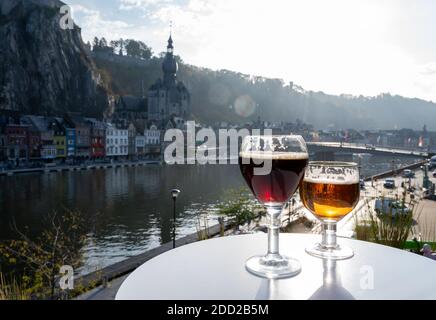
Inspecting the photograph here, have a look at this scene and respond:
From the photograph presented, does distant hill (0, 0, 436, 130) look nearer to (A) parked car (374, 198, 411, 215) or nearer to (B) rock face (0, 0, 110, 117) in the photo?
(B) rock face (0, 0, 110, 117)

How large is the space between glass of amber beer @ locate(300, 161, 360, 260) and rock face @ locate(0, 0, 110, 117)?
63.3m

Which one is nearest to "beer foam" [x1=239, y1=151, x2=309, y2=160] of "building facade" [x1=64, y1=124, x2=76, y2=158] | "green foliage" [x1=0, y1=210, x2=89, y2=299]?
"green foliage" [x1=0, y1=210, x2=89, y2=299]

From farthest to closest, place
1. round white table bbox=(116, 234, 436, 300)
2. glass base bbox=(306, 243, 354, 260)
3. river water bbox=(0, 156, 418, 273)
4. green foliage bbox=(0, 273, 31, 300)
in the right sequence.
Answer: river water bbox=(0, 156, 418, 273) → green foliage bbox=(0, 273, 31, 300) → glass base bbox=(306, 243, 354, 260) → round white table bbox=(116, 234, 436, 300)

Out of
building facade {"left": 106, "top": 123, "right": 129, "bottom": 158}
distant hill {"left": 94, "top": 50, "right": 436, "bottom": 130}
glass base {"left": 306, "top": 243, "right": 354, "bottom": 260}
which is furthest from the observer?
distant hill {"left": 94, "top": 50, "right": 436, "bottom": 130}

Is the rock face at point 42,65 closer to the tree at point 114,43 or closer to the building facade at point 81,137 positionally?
the building facade at point 81,137

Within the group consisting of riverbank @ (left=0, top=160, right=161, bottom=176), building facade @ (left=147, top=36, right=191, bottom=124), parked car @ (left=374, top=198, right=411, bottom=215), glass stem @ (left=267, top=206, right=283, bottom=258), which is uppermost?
building facade @ (left=147, top=36, right=191, bottom=124)

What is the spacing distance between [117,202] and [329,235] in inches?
1252

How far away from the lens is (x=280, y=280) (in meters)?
1.33

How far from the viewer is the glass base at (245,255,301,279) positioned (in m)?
1.36

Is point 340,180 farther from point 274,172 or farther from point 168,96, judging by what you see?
point 168,96

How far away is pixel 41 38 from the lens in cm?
6444

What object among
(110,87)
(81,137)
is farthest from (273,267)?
(110,87)
